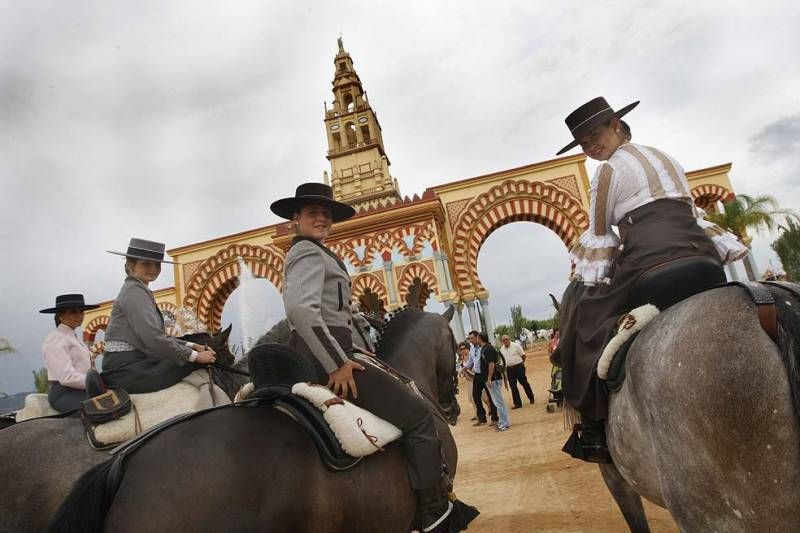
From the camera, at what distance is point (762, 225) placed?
683 inches

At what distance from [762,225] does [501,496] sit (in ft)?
57.4

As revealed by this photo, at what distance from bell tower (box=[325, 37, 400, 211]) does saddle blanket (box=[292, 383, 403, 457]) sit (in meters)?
27.7

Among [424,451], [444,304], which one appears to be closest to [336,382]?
[424,451]

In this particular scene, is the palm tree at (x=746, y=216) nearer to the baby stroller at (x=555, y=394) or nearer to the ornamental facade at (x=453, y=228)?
the ornamental facade at (x=453, y=228)

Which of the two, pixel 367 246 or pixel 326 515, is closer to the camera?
pixel 326 515

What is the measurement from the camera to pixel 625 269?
2.29 metres

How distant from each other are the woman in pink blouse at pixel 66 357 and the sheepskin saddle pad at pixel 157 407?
85cm

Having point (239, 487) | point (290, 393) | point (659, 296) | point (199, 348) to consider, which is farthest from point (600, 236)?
point (199, 348)

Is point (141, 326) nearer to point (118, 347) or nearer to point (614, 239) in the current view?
point (118, 347)

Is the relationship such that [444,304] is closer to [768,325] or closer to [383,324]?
[383,324]

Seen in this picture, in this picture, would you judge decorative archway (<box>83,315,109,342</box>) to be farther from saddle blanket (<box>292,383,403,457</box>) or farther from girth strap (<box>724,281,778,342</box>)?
girth strap (<box>724,281,778,342</box>)

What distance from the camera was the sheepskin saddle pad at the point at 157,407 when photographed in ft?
9.32

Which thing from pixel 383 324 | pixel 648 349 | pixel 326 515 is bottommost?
pixel 326 515

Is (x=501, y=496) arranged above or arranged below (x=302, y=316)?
below
